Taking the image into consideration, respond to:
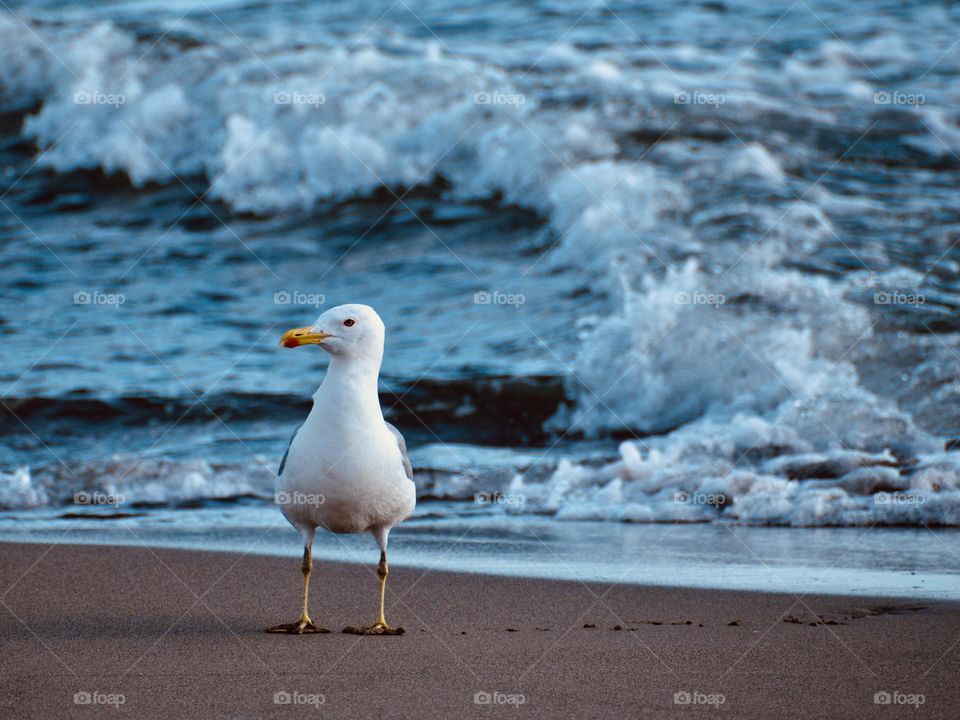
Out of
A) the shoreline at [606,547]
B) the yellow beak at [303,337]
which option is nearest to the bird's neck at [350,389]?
the yellow beak at [303,337]

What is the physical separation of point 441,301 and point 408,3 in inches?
321

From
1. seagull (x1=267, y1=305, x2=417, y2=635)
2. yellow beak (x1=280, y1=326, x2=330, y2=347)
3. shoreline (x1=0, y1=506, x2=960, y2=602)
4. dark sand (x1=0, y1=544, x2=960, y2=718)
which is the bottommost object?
dark sand (x1=0, y1=544, x2=960, y2=718)

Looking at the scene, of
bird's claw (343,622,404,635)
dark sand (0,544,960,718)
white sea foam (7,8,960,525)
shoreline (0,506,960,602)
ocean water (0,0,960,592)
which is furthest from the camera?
ocean water (0,0,960,592)

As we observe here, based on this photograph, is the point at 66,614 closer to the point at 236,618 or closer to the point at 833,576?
the point at 236,618

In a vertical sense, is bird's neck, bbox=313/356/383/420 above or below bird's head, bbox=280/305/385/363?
below

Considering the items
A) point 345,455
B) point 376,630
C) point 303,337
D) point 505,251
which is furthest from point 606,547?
point 505,251

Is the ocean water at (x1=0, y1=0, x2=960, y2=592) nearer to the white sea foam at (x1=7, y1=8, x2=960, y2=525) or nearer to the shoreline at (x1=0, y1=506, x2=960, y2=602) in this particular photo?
the white sea foam at (x1=7, y1=8, x2=960, y2=525)

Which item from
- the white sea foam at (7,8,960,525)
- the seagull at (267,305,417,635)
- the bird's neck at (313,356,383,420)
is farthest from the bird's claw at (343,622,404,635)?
the white sea foam at (7,8,960,525)

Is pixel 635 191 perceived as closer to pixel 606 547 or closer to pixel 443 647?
pixel 606 547

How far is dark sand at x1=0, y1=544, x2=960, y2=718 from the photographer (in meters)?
3.86

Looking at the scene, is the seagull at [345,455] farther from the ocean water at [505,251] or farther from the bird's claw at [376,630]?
the ocean water at [505,251]

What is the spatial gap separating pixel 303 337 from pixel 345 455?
477 mm

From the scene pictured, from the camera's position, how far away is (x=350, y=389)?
16.2 ft

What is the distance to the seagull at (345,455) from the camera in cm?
482
